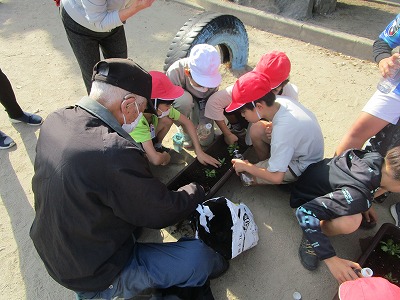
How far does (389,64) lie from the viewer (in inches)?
88.4

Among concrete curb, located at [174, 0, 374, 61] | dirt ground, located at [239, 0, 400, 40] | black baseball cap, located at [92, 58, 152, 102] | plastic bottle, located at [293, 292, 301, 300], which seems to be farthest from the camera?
dirt ground, located at [239, 0, 400, 40]

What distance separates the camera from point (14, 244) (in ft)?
8.17

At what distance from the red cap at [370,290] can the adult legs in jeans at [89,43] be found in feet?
8.23

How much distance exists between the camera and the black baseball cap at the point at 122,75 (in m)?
1.64

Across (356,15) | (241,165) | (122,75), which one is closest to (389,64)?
(241,165)

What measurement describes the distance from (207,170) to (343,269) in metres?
1.39

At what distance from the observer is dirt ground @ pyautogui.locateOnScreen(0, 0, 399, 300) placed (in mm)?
2238

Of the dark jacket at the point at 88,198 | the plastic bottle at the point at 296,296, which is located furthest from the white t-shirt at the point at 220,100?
the plastic bottle at the point at 296,296

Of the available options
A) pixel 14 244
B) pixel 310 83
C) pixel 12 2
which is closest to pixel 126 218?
pixel 14 244

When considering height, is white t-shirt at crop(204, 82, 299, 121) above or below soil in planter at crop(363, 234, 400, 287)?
above

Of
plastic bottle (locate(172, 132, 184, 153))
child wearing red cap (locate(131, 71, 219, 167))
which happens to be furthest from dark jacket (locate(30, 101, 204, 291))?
plastic bottle (locate(172, 132, 184, 153))

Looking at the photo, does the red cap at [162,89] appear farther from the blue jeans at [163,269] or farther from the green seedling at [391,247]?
the green seedling at [391,247]

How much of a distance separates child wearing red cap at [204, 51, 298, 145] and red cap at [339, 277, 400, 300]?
63.0 inches

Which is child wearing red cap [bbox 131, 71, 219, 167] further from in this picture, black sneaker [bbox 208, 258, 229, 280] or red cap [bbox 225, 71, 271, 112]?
black sneaker [bbox 208, 258, 229, 280]
